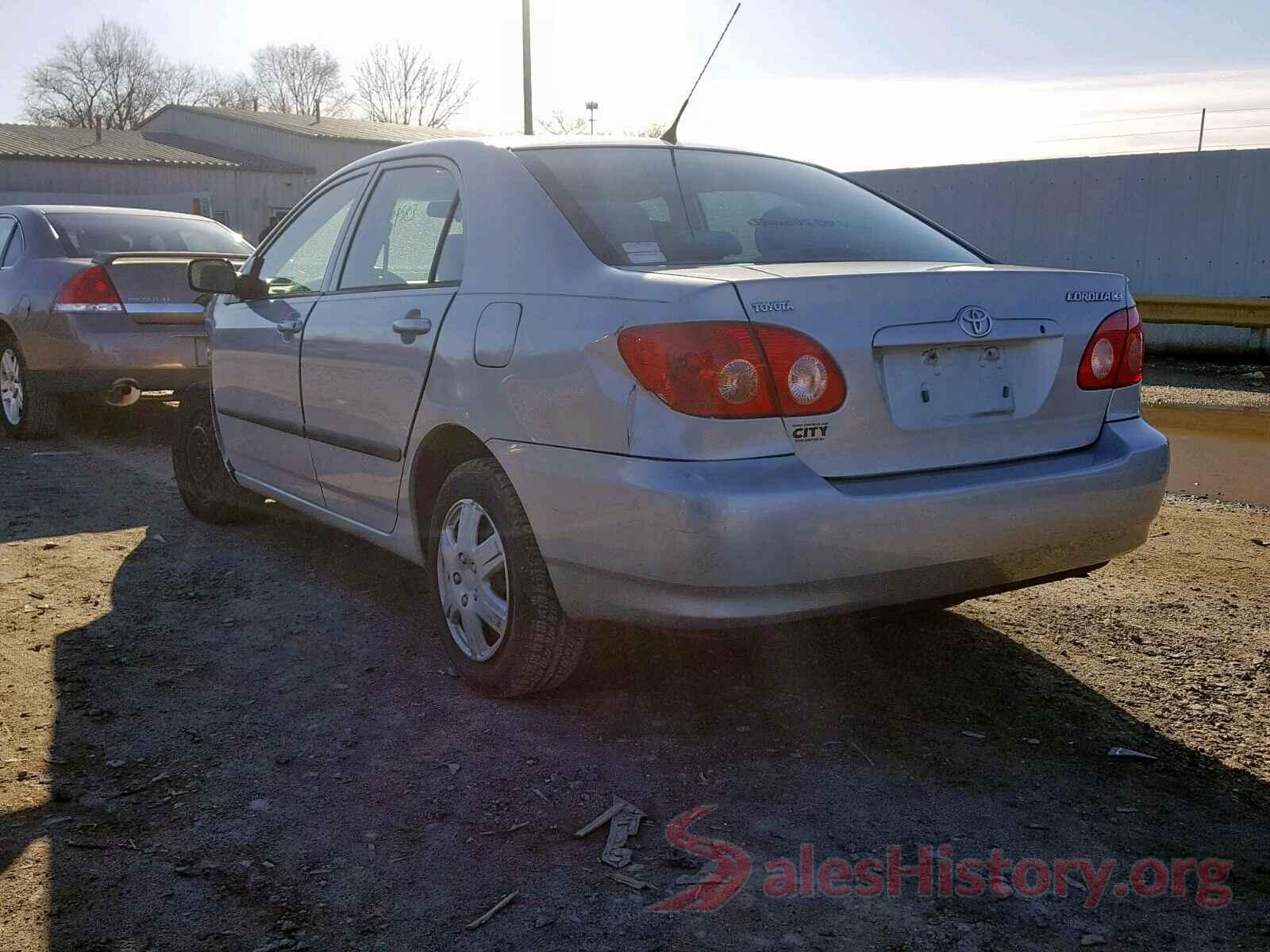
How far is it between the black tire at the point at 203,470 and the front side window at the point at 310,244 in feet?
2.84

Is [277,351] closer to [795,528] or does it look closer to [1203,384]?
[795,528]

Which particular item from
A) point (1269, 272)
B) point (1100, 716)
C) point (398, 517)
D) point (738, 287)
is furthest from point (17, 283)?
point (1269, 272)

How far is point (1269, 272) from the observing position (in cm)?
1377

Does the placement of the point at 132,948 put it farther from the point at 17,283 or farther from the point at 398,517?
the point at 17,283

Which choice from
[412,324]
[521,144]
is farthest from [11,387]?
[521,144]

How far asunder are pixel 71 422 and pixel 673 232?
760 centimetres

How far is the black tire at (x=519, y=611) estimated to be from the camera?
333cm

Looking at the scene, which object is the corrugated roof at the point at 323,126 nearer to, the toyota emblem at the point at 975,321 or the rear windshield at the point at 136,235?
the rear windshield at the point at 136,235

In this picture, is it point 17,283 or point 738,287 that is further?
point 17,283

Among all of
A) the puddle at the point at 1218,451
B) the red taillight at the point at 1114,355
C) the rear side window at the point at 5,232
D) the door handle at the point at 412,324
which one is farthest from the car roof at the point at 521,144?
the rear side window at the point at 5,232

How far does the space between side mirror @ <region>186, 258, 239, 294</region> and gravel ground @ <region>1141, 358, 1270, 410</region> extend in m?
7.66

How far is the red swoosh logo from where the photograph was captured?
2480 millimetres

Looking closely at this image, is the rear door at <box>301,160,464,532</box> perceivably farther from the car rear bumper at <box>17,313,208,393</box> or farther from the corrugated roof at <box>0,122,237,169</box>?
the corrugated roof at <box>0,122,237,169</box>

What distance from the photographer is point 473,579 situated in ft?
11.8
